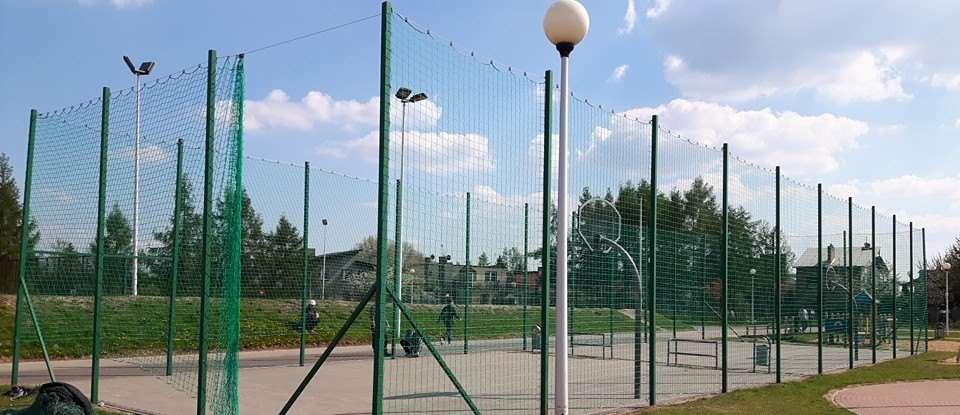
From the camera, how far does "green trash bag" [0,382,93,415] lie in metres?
5.57

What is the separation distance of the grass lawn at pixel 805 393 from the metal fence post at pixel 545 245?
1831 millimetres

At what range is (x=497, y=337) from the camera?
9.69 m

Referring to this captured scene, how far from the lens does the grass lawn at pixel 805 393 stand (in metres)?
9.51

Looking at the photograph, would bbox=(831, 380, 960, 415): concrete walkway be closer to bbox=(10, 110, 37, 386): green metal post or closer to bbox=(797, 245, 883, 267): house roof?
bbox=(797, 245, 883, 267): house roof

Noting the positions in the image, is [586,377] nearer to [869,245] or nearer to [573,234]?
[573,234]

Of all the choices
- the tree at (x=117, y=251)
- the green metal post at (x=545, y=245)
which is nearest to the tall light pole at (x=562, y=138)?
the green metal post at (x=545, y=245)

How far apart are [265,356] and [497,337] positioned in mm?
8629

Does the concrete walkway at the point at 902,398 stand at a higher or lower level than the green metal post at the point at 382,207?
lower

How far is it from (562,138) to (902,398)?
7459mm

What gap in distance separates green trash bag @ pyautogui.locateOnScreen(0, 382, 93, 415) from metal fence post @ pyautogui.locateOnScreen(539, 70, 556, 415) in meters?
3.84

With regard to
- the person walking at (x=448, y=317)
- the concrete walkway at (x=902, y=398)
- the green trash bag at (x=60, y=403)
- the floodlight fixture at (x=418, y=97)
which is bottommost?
the concrete walkway at (x=902, y=398)

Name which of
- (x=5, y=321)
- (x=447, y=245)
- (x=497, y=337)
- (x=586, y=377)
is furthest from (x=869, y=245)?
(x=5, y=321)

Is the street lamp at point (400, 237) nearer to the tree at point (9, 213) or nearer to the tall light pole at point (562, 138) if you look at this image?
the tall light pole at point (562, 138)

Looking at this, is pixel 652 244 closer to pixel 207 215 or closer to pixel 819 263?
pixel 207 215
